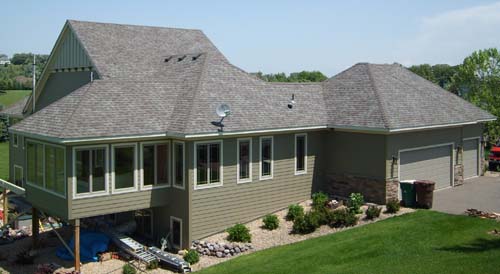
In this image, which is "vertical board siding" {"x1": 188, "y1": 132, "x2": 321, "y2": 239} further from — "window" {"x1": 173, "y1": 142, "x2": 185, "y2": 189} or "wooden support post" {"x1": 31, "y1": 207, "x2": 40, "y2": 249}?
"wooden support post" {"x1": 31, "y1": 207, "x2": 40, "y2": 249}

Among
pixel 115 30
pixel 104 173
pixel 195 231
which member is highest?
pixel 115 30

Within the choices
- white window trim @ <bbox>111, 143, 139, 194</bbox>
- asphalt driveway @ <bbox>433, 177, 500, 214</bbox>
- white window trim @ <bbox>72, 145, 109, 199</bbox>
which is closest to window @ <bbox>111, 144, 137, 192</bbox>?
white window trim @ <bbox>111, 143, 139, 194</bbox>

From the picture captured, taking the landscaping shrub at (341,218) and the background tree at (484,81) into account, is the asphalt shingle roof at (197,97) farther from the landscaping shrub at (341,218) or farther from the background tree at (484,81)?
the background tree at (484,81)

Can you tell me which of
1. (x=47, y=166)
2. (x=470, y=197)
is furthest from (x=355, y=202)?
(x=47, y=166)

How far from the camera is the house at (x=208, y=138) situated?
17797 mm

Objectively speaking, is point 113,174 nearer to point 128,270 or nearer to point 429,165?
point 128,270

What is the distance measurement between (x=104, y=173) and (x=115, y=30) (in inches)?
459

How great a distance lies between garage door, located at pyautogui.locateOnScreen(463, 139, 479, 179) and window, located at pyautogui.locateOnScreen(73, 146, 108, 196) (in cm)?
1772

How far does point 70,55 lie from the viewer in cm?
2602

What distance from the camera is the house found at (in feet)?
58.4

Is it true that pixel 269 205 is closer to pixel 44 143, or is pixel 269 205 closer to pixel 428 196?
pixel 428 196

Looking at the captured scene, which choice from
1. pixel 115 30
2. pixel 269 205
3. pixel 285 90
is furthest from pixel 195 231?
pixel 115 30

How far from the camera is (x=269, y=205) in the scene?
20.9m

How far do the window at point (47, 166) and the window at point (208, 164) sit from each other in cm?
439
